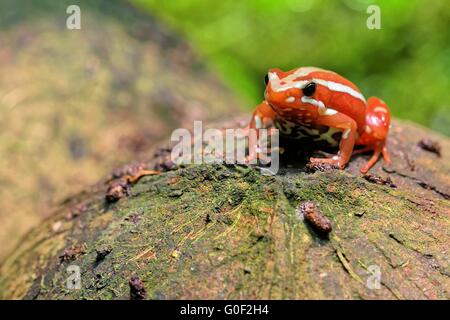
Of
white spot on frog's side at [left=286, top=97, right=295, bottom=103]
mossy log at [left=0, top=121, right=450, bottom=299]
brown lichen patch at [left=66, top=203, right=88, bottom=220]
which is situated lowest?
brown lichen patch at [left=66, top=203, right=88, bottom=220]

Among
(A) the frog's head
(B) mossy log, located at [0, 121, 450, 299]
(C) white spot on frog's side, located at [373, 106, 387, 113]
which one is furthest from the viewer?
(C) white spot on frog's side, located at [373, 106, 387, 113]

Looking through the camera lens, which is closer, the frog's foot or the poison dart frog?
the frog's foot

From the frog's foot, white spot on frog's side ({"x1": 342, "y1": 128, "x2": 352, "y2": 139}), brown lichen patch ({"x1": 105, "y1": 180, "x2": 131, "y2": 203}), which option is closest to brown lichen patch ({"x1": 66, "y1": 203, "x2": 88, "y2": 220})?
brown lichen patch ({"x1": 105, "y1": 180, "x2": 131, "y2": 203})

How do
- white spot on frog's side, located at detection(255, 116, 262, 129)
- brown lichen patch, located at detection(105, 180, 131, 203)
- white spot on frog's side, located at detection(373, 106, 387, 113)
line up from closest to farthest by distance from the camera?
brown lichen patch, located at detection(105, 180, 131, 203)
white spot on frog's side, located at detection(255, 116, 262, 129)
white spot on frog's side, located at detection(373, 106, 387, 113)

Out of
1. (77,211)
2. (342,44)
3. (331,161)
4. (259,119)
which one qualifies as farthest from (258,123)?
(342,44)

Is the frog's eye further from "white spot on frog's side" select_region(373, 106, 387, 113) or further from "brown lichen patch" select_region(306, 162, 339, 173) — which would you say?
"white spot on frog's side" select_region(373, 106, 387, 113)

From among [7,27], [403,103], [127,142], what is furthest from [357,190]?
[403,103]

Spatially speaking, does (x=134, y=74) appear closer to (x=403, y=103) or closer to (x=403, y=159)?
(x=403, y=159)
